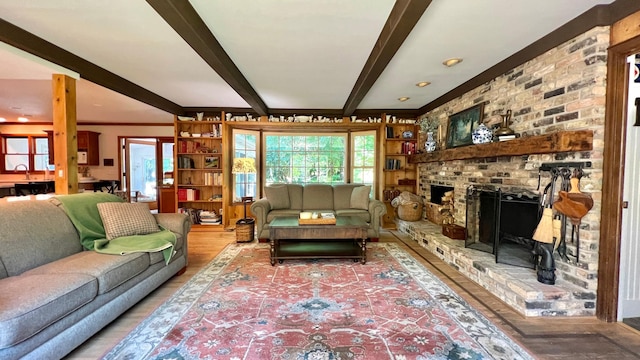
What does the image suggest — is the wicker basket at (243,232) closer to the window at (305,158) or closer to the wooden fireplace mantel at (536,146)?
the window at (305,158)

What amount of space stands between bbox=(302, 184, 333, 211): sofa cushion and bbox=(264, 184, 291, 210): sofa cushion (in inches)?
13.0

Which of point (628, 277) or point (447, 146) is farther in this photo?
point (447, 146)

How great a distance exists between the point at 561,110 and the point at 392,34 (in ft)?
5.43

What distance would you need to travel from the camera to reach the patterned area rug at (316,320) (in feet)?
5.88

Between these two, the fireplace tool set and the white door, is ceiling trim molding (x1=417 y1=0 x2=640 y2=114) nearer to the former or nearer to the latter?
the white door

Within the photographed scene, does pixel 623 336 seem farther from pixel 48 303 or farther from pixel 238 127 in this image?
pixel 238 127

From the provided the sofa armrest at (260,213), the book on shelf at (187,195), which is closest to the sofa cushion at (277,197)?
the sofa armrest at (260,213)

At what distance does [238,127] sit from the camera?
5652 millimetres

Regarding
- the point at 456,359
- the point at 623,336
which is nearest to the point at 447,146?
the point at 623,336

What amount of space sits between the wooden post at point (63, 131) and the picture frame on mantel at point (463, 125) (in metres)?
4.85

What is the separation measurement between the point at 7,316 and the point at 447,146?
487cm

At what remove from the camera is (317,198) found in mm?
5098

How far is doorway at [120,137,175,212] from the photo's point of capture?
6.80 meters

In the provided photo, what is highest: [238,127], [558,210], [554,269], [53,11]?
[53,11]
